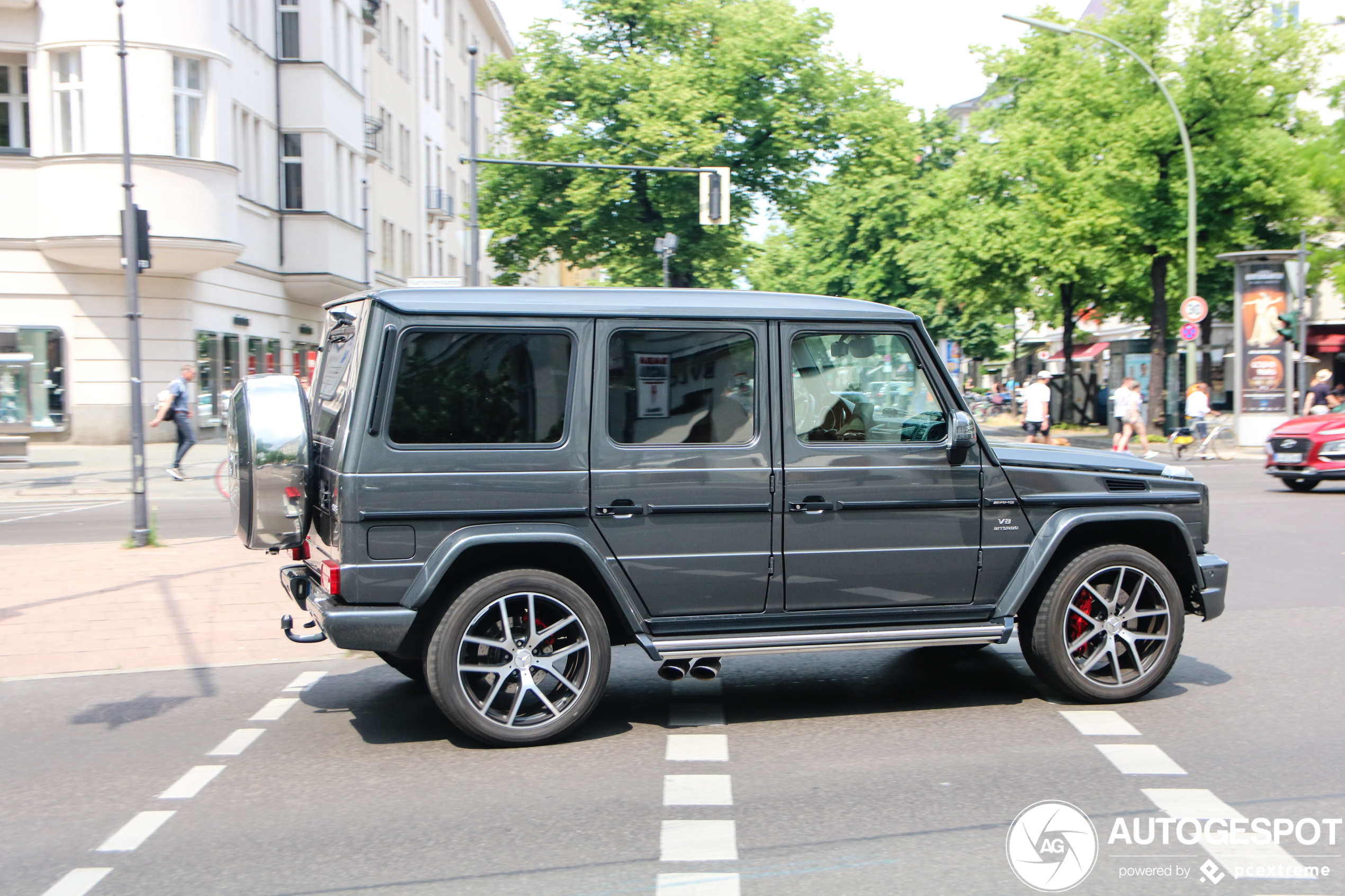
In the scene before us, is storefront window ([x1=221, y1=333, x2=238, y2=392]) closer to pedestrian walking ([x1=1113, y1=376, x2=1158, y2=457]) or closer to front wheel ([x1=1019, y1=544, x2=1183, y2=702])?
pedestrian walking ([x1=1113, y1=376, x2=1158, y2=457])

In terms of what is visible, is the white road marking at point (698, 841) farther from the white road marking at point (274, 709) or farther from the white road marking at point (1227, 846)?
the white road marking at point (274, 709)

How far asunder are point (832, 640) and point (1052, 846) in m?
1.61

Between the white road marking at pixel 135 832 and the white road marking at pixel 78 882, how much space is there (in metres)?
0.18

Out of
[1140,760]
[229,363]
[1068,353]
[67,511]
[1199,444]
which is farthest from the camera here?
[1068,353]

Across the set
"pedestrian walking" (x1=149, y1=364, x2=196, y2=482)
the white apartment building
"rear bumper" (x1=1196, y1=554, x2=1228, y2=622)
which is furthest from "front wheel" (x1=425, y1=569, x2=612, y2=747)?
the white apartment building

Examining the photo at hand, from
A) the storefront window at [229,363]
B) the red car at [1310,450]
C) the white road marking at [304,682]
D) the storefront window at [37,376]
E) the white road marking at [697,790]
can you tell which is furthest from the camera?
the storefront window at [229,363]

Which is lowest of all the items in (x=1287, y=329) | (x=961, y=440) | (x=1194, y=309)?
(x=961, y=440)

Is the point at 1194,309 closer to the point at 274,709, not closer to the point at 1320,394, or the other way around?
the point at 1320,394

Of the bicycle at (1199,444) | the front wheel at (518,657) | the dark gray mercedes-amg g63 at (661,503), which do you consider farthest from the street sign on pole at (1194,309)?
the front wheel at (518,657)

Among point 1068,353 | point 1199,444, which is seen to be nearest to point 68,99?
point 1199,444

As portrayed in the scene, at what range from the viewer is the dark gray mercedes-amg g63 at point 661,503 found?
5.30 meters

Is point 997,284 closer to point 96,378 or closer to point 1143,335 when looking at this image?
point 1143,335

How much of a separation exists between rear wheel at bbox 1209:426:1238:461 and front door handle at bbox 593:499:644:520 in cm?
2396

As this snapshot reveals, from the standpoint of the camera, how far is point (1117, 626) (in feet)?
19.8
